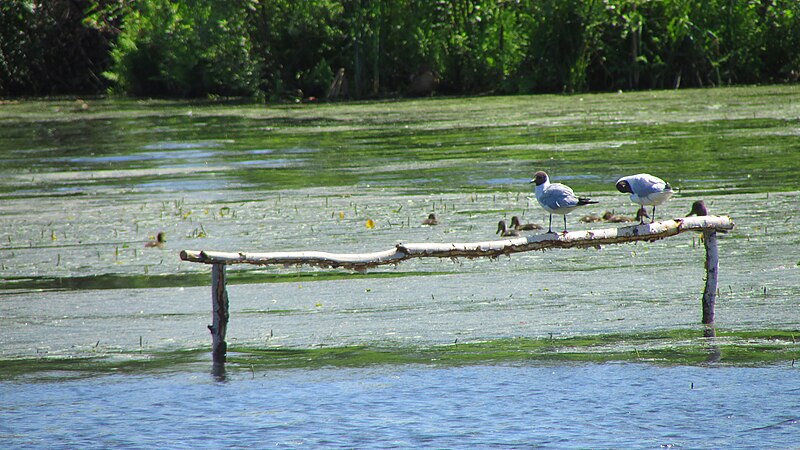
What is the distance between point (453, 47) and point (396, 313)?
69.1ft

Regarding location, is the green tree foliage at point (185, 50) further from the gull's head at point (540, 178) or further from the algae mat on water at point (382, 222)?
the gull's head at point (540, 178)

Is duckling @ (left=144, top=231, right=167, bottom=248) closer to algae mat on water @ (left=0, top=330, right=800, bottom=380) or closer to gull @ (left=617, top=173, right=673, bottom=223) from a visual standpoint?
algae mat on water @ (left=0, top=330, right=800, bottom=380)

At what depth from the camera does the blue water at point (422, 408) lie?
632cm

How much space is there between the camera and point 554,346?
7.82m

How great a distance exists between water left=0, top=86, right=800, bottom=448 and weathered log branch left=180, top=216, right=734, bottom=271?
763 mm

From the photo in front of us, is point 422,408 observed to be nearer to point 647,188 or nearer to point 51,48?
point 647,188

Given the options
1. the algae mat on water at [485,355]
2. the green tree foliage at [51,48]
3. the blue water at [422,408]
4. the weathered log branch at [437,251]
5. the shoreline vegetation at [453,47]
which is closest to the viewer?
the blue water at [422,408]

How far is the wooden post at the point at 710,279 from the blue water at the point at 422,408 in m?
0.88

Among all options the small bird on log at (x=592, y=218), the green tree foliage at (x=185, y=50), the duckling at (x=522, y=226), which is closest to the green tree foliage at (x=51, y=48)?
the green tree foliage at (x=185, y=50)

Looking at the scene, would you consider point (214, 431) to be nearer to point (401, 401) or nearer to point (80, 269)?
point (401, 401)

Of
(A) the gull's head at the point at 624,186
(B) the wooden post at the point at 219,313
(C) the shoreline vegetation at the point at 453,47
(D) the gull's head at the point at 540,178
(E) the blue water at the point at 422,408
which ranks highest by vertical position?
(C) the shoreline vegetation at the point at 453,47

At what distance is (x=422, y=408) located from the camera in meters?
6.81

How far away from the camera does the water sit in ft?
21.7

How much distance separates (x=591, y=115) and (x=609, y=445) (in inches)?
685
